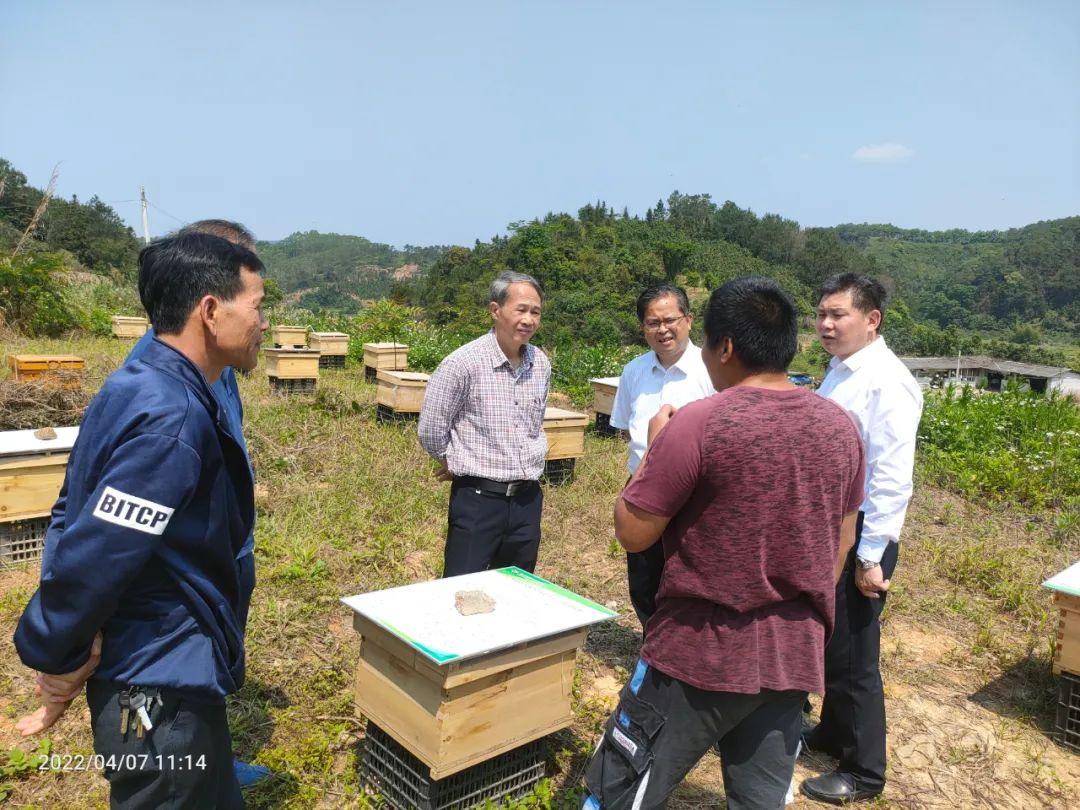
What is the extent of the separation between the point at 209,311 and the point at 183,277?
10cm

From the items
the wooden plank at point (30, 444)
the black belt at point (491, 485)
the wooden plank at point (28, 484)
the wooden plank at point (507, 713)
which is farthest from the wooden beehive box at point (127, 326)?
the wooden plank at point (507, 713)

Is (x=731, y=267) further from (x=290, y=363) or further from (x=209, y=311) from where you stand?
(x=209, y=311)

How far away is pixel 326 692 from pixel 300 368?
711 centimetres

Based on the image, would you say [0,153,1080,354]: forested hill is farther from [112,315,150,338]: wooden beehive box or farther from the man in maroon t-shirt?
the man in maroon t-shirt

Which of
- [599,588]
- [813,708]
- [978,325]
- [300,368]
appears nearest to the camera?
[813,708]

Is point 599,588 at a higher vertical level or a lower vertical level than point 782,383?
lower

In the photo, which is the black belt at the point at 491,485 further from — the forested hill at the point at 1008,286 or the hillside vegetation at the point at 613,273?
the forested hill at the point at 1008,286

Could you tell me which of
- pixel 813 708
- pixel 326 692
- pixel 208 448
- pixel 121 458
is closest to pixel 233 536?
pixel 208 448

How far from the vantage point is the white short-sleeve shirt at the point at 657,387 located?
3.61m

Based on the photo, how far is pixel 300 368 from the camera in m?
9.99

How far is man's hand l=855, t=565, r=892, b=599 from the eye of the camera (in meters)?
2.88

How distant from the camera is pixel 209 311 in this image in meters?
1.83

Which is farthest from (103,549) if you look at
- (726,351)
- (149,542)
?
(726,351)

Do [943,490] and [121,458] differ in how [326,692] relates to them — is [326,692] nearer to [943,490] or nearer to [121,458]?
[121,458]
